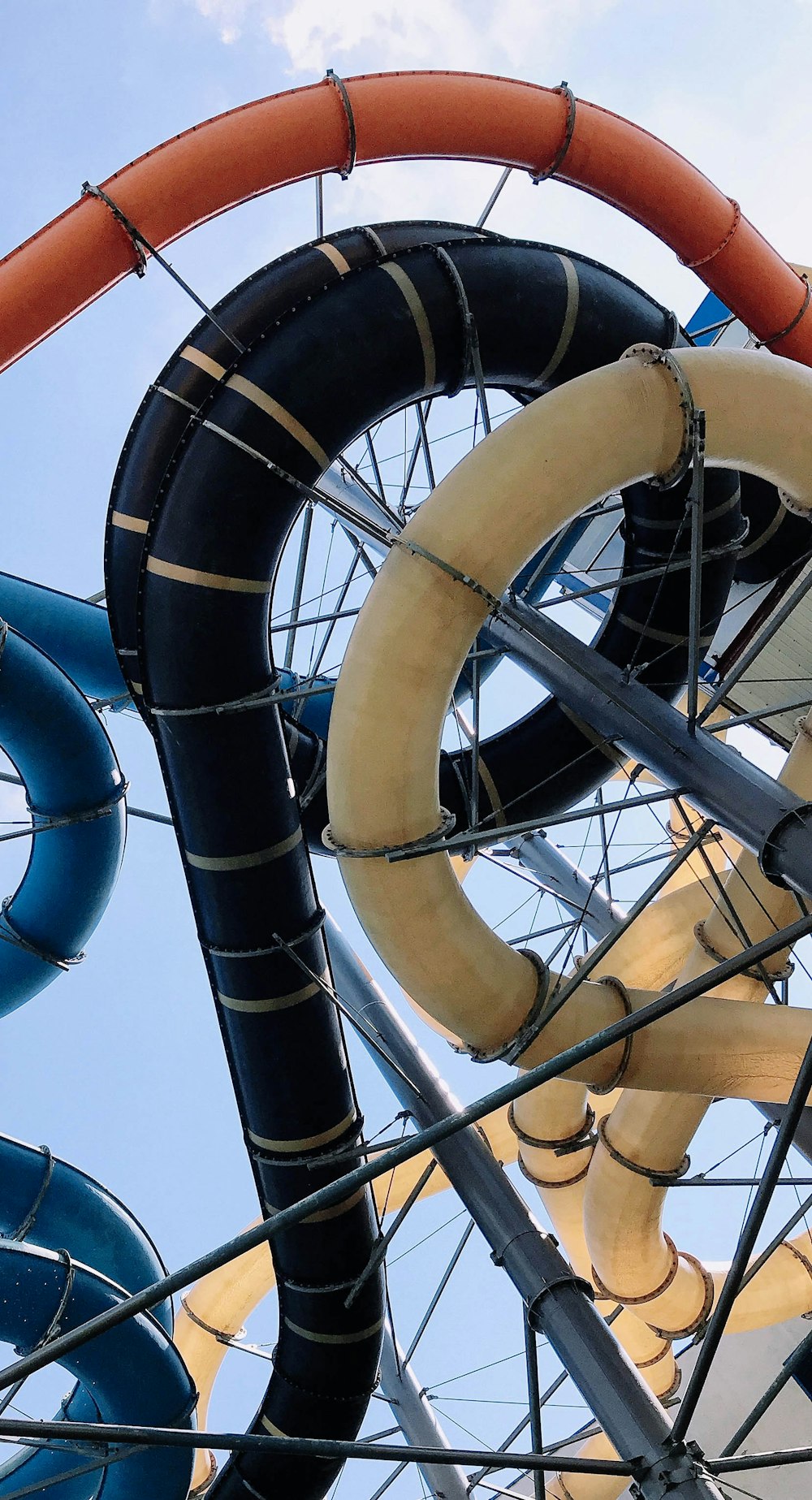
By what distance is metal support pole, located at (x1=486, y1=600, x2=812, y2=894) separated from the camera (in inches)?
286

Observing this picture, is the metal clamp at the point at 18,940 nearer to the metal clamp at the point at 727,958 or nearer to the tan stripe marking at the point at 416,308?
the metal clamp at the point at 727,958

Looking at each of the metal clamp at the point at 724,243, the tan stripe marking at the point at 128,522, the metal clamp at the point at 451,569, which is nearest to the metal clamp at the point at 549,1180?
the tan stripe marking at the point at 128,522

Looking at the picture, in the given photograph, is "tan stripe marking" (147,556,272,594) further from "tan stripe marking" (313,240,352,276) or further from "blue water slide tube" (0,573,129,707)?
"blue water slide tube" (0,573,129,707)

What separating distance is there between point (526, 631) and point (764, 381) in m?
2.44

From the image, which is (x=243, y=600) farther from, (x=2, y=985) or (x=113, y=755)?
(x=2, y=985)

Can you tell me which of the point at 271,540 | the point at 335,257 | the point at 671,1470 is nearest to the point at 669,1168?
the point at 671,1470

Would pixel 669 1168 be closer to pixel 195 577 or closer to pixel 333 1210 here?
pixel 333 1210

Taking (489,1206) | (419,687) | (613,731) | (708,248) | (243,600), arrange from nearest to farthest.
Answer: (419,687)
(243,600)
(613,731)
(489,1206)
(708,248)

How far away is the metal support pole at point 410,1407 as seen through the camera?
12.3 metres

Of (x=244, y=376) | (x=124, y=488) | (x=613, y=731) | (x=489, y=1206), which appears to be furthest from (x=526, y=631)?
(x=489, y=1206)

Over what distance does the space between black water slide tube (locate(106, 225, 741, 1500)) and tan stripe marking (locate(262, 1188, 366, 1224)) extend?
38mm

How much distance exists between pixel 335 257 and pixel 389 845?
16.1ft

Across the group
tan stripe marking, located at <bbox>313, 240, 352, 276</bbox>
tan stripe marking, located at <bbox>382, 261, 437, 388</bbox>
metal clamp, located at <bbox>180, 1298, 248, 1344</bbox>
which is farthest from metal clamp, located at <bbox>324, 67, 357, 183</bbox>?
metal clamp, located at <bbox>180, 1298, 248, 1344</bbox>

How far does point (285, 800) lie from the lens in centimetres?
831
